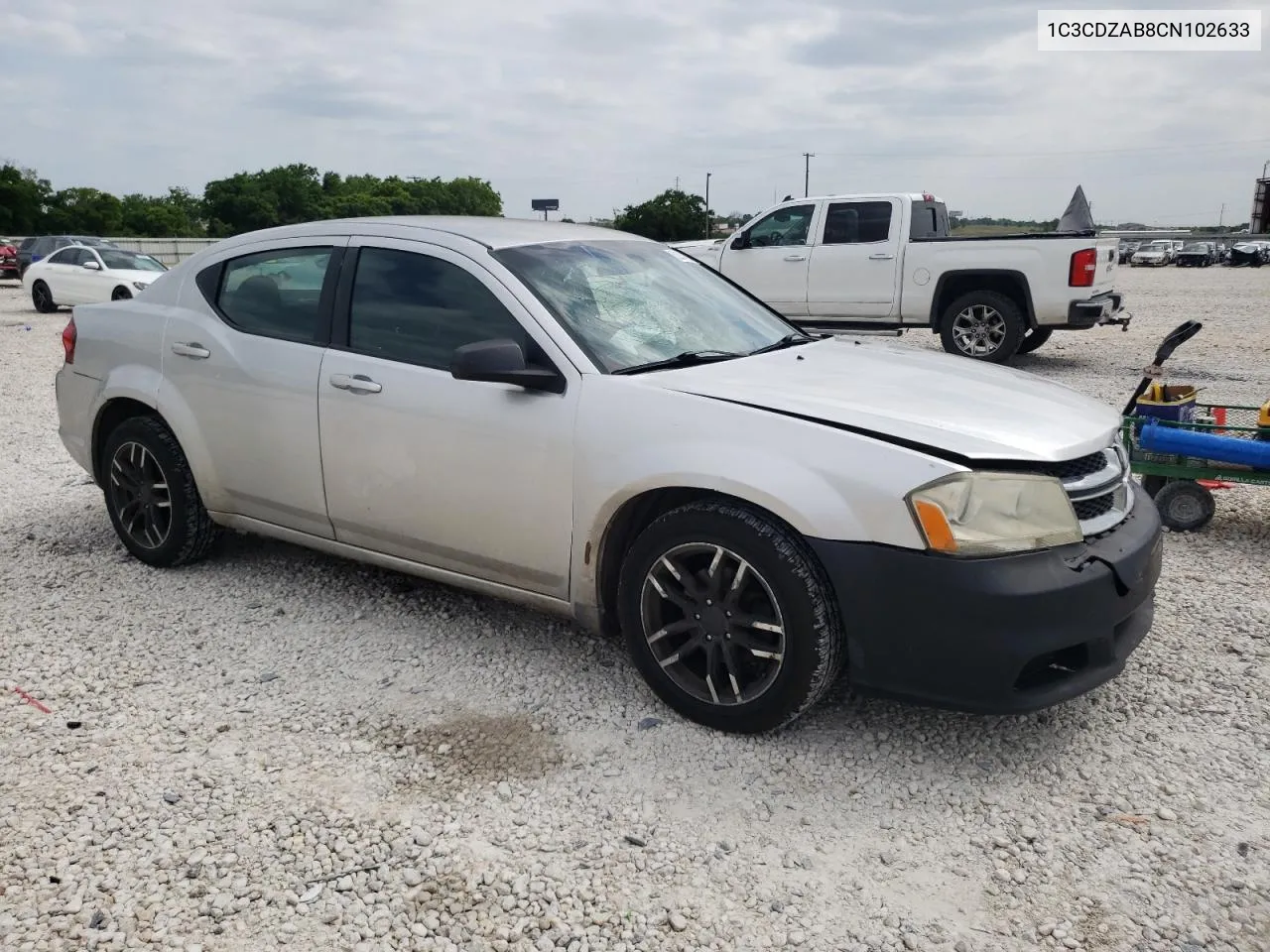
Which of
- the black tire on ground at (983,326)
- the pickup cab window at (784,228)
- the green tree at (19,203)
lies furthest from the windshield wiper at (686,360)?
the green tree at (19,203)

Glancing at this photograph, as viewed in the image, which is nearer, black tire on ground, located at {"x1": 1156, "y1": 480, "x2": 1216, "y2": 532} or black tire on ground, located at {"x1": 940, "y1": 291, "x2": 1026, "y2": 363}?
black tire on ground, located at {"x1": 1156, "y1": 480, "x2": 1216, "y2": 532}

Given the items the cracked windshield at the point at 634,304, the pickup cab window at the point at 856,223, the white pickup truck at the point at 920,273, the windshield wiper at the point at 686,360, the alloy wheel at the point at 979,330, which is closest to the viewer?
the windshield wiper at the point at 686,360

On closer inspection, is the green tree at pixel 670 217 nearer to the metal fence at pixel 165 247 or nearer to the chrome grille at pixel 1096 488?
the metal fence at pixel 165 247

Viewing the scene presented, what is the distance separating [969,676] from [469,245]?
2424 mm

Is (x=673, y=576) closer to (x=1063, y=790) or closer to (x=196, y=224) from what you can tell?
(x=1063, y=790)

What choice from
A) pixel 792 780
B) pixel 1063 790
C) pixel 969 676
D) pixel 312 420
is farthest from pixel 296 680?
pixel 1063 790

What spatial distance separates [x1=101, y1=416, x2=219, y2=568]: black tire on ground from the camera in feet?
15.6

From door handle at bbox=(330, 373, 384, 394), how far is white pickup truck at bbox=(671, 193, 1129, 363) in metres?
8.29

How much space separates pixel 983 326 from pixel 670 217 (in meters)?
50.5

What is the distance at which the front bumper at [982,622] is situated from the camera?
9.44ft

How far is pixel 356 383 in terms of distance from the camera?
13.2ft

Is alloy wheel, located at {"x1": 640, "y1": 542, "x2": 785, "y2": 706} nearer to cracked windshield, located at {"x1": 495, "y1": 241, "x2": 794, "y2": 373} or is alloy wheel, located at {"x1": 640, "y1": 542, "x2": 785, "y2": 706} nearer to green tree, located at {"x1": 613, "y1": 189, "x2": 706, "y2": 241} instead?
cracked windshield, located at {"x1": 495, "y1": 241, "x2": 794, "y2": 373}

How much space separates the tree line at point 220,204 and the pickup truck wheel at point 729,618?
49960mm

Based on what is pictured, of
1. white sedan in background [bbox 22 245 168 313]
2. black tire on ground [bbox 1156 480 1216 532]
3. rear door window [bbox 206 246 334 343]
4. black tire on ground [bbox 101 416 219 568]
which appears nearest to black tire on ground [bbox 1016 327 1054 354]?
black tire on ground [bbox 1156 480 1216 532]
